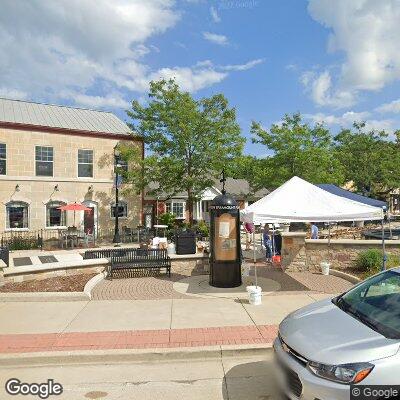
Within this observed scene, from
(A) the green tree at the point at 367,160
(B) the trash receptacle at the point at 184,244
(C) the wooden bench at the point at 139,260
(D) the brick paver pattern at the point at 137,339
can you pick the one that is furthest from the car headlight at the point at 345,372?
(A) the green tree at the point at 367,160

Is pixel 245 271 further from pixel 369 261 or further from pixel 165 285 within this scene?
pixel 369 261

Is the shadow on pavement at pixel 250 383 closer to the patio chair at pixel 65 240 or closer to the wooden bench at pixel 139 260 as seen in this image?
the wooden bench at pixel 139 260

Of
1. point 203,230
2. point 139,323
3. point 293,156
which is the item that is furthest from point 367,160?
point 139,323

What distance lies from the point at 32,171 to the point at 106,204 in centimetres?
478

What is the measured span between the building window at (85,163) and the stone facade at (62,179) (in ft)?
0.73

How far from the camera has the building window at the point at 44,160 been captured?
22547 millimetres

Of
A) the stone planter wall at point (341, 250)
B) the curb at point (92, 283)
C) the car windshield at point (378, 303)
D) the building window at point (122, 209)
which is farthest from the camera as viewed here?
the building window at point (122, 209)

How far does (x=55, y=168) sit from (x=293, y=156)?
15757 mm

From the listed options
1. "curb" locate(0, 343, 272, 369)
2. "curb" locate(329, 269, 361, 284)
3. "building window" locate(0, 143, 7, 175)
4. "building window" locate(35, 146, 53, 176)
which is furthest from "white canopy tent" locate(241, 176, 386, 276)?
"building window" locate(0, 143, 7, 175)

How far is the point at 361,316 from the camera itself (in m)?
4.55

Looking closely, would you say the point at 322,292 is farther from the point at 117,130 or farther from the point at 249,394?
the point at 117,130

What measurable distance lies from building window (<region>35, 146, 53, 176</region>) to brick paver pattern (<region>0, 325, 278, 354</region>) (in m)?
17.3

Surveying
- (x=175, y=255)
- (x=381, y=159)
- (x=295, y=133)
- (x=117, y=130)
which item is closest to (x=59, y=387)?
(x=175, y=255)

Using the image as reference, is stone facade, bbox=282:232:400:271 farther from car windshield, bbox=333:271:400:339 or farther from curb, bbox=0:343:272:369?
car windshield, bbox=333:271:400:339
